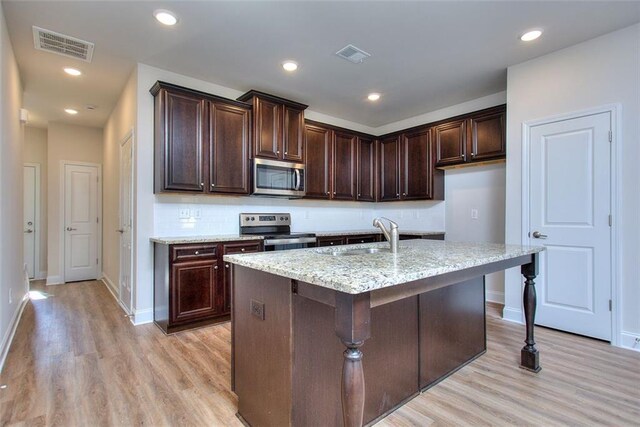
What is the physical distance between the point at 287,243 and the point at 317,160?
1.41 m

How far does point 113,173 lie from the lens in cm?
462

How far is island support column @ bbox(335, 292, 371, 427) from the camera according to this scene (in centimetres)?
108

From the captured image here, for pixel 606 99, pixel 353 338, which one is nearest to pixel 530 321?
pixel 353 338

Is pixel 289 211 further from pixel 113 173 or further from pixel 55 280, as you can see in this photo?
pixel 55 280

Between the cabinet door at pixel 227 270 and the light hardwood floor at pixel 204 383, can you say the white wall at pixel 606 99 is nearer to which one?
the light hardwood floor at pixel 204 383

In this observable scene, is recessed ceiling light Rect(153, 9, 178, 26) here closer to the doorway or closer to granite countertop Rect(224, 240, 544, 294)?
granite countertop Rect(224, 240, 544, 294)

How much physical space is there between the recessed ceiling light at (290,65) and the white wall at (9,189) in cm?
218

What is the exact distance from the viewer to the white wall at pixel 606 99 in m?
2.61

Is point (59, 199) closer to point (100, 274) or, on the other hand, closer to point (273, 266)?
point (100, 274)

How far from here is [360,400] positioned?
113 centimetres

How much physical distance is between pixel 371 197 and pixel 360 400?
13.8 feet

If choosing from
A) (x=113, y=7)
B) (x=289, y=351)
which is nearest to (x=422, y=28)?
(x=113, y=7)

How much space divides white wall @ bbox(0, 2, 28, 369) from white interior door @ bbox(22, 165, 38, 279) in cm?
250

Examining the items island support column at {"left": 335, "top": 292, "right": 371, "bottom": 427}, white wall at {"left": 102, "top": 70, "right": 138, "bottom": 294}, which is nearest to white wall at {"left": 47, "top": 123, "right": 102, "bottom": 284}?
white wall at {"left": 102, "top": 70, "right": 138, "bottom": 294}
